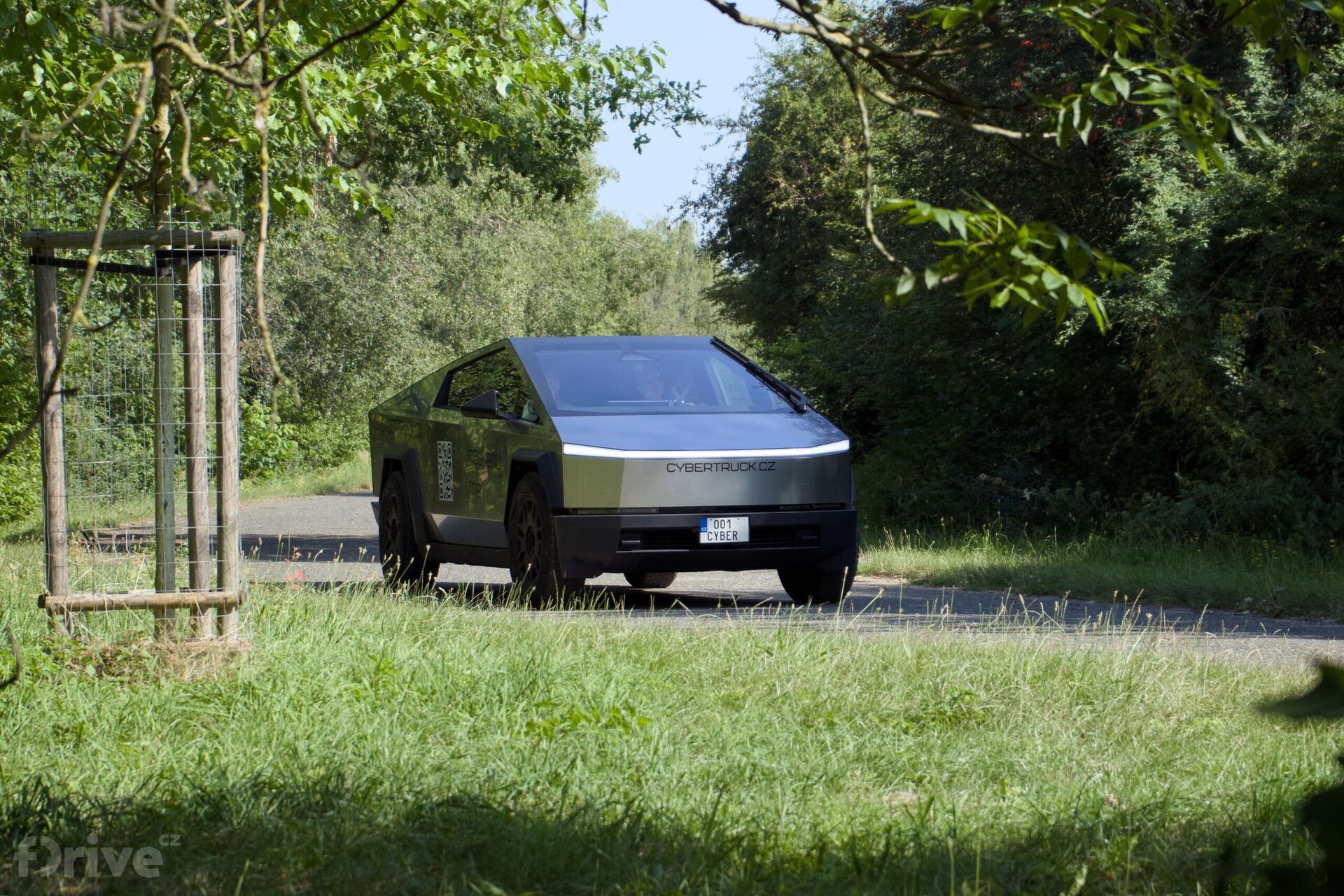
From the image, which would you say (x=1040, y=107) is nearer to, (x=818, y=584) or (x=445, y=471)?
(x=818, y=584)

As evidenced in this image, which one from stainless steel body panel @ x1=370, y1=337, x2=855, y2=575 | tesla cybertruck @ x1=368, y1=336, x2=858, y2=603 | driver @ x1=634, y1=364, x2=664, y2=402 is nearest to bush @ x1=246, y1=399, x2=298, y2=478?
tesla cybertruck @ x1=368, y1=336, x2=858, y2=603

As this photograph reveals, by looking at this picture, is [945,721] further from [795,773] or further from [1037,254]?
[1037,254]

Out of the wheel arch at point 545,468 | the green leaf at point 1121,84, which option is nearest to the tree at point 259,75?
the wheel arch at point 545,468

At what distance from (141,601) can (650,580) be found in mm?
6480

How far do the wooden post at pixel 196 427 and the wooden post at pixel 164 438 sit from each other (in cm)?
7

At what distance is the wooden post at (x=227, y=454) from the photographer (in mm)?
5930

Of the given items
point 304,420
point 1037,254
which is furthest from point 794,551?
point 304,420

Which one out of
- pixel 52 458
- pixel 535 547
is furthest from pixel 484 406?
pixel 52 458

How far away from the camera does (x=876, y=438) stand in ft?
70.6

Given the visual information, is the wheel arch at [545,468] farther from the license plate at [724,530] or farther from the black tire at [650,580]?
the black tire at [650,580]

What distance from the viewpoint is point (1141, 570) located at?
1141cm

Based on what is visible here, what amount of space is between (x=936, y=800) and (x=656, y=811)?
901 mm

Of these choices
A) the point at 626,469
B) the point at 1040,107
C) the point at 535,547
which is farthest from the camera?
the point at 535,547

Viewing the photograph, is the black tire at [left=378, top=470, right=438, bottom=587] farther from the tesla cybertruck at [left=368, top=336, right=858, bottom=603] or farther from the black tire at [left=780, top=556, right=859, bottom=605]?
the black tire at [left=780, top=556, right=859, bottom=605]
